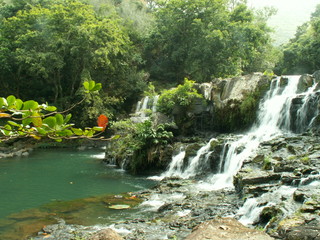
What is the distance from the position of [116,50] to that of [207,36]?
6.43 m

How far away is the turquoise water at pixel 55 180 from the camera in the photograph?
11070mm

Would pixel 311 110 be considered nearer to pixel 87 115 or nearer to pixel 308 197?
pixel 308 197

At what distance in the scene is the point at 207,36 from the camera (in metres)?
23.1

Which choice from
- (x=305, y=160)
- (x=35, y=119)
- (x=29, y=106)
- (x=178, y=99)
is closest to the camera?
(x=29, y=106)

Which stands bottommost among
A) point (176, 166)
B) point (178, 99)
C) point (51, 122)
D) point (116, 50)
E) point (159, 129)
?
point (176, 166)

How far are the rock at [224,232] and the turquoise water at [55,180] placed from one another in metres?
6.41

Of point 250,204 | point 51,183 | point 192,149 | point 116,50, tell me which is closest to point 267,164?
point 250,204

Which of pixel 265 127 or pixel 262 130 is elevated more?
pixel 265 127

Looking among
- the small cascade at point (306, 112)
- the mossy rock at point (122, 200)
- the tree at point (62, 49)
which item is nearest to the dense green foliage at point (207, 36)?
the tree at point (62, 49)

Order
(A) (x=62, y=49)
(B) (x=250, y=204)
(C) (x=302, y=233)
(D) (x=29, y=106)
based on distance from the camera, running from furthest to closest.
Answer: (A) (x=62, y=49) < (B) (x=250, y=204) < (C) (x=302, y=233) < (D) (x=29, y=106)

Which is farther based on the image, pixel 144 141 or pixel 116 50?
pixel 116 50

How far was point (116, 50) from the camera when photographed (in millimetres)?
22531

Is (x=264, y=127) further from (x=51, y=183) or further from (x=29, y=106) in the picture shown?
(x=29, y=106)

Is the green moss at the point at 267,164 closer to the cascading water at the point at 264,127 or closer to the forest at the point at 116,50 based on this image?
the cascading water at the point at 264,127
